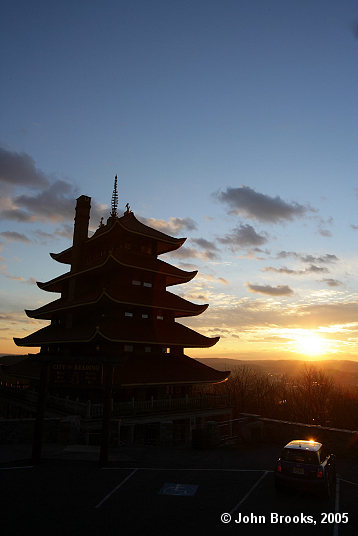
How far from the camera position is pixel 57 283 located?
40.2 m

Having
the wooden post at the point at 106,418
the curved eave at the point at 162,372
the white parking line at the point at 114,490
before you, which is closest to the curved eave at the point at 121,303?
the curved eave at the point at 162,372

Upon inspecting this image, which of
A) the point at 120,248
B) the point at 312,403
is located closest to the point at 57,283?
the point at 120,248

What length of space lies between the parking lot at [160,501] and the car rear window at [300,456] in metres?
1.20

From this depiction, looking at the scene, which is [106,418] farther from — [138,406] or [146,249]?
[146,249]

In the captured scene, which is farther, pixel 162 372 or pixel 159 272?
pixel 159 272

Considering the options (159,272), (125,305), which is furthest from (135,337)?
(159,272)

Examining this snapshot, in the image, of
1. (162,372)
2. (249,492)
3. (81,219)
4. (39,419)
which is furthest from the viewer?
(81,219)

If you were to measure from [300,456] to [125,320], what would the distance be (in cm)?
2016

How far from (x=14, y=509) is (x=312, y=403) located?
6466 centimetres

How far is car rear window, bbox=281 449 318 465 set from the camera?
12.2 meters

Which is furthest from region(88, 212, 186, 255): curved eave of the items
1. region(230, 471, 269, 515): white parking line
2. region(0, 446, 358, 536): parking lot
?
region(230, 471, 269, 515): white parking line

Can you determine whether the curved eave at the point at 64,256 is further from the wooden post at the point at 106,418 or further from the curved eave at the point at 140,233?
the wooden post at the point at 106,418

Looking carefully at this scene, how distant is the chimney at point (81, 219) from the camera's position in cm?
3838

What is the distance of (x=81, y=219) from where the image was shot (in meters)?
38.8
